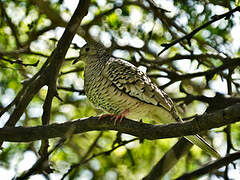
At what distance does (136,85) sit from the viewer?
4.43 metres

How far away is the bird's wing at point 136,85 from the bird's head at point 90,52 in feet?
2.00

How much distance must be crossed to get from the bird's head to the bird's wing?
61 centimetres

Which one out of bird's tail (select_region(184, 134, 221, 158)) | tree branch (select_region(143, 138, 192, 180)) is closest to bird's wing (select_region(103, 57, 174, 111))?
bird's tail (select_region(184, 134, 221, 158))

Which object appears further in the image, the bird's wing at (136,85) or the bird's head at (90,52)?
the bird's head at (90,52)

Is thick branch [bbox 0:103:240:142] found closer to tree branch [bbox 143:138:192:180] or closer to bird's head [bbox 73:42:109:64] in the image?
tree branch [bbox 143:138:192:180]

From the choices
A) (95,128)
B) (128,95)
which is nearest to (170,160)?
(128,95)

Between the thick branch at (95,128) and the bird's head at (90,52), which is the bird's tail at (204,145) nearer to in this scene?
the thick branch at (95,128)

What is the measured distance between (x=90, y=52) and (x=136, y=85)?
3.60 feet

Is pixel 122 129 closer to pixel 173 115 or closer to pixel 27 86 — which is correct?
pixel 173 115

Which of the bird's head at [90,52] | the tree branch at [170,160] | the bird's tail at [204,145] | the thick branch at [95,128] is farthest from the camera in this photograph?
the bird's head at [90,52]

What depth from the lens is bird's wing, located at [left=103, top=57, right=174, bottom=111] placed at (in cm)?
434

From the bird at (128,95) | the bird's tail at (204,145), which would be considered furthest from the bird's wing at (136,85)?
the bird's tail at (204,145)

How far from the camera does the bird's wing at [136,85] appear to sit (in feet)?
14.3

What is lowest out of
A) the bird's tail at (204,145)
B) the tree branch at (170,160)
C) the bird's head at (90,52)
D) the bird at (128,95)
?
the bird's tail at (204,145)
